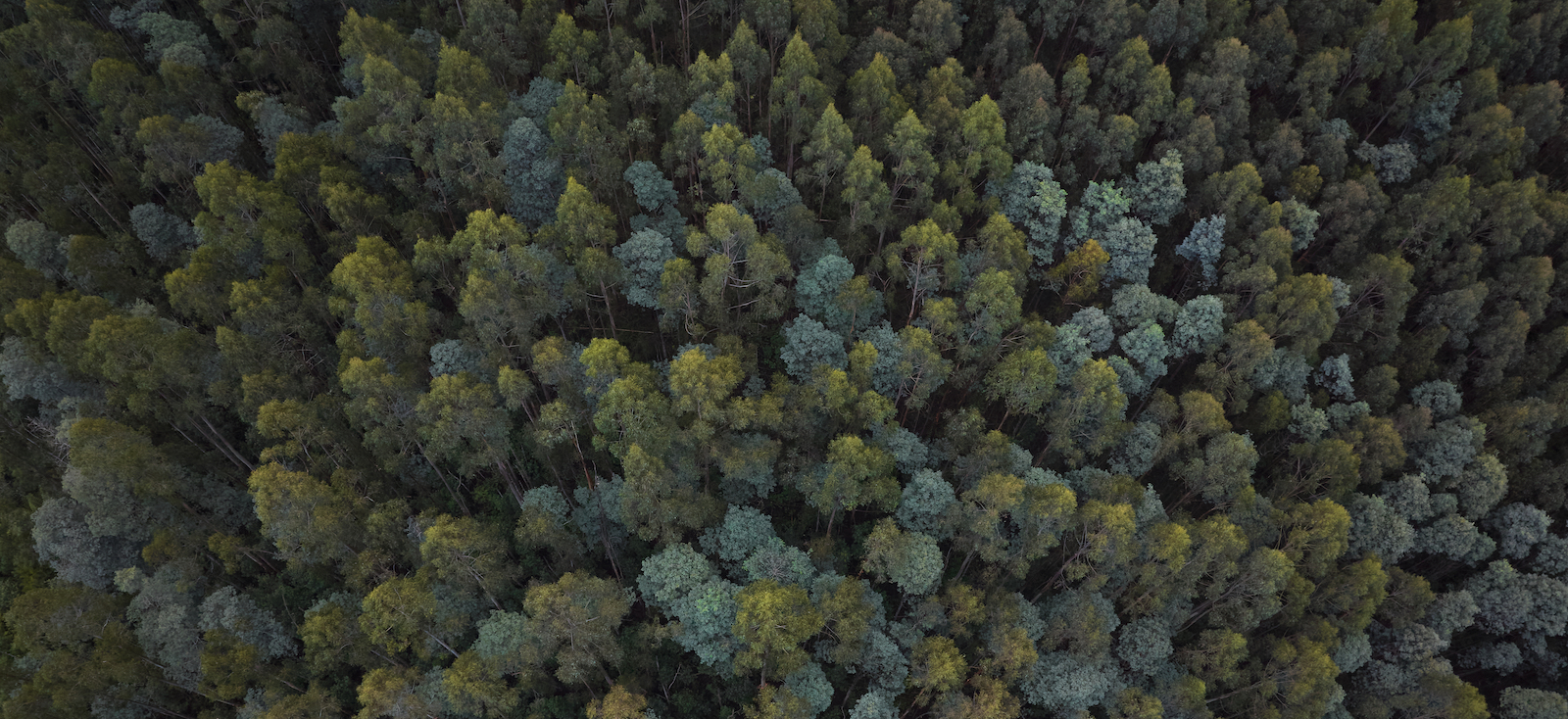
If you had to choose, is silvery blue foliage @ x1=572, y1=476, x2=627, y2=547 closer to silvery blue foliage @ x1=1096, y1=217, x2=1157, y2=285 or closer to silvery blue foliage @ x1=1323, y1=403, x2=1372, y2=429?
silvery blue foliage @ x1=1096, y1=217, x2=1157, y2=285

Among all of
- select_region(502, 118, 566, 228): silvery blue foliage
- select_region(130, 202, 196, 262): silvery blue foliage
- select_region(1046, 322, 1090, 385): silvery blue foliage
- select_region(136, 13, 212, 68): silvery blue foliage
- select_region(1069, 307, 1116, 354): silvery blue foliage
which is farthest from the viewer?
select_region(136, 13, 212, 68): silvery blue foliage

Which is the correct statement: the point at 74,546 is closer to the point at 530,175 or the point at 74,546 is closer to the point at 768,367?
the point at 530,175

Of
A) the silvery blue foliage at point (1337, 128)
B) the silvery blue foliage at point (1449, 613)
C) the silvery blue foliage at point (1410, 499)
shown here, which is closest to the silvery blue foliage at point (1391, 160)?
the silvery blue foliage at point (1337, 128)

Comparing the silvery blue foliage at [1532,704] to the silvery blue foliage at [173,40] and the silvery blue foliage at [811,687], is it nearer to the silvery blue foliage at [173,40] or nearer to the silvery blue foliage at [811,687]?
the silvery blue foliage at [811,687]

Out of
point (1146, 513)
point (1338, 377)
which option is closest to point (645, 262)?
point (1146, 513)

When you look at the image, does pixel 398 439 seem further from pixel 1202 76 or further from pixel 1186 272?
pixel 1202 76

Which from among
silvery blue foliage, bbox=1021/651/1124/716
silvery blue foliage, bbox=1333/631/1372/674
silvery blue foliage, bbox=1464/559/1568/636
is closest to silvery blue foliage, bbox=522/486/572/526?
silvery blue foliage, bbox=1021/651/1124/716

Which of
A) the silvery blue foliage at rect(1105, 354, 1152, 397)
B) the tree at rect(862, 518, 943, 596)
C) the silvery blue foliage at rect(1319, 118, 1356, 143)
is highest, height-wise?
the silvery blue foliage at rect(1319, 118, 1356, 143)
